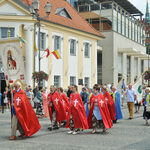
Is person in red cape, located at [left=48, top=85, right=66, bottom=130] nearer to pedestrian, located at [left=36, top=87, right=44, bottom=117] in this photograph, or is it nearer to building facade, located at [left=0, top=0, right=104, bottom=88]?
pedestrian, located at [left=36, top=87, right=44, bottom=117]

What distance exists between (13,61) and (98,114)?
3419 mm

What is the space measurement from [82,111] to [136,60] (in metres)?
44.0

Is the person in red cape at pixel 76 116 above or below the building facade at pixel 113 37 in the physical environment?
below

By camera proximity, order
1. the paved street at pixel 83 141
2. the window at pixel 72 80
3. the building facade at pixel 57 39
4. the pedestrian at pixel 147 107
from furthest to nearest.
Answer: the window at pixel 72 80
the building facade at pixel 57 39
the pedestrian at pixel 147 107
the paved street at pixel 83 141

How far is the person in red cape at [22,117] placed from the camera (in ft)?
36.0

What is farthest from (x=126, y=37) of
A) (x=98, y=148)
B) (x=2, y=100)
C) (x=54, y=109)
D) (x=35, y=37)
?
(x=98, y=148)

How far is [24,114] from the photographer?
1112cm

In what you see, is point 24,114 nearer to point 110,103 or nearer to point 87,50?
point 110,103

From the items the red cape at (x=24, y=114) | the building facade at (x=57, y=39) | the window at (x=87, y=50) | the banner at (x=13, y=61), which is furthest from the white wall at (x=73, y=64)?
the red cape at (x=24, y=114)

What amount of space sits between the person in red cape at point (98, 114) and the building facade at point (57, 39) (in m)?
12.7

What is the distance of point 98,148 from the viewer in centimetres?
912

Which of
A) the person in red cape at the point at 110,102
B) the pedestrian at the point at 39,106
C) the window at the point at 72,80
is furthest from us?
the window at the point at 72,80

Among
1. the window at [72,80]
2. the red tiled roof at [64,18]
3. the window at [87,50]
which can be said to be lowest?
the window at [72,80]

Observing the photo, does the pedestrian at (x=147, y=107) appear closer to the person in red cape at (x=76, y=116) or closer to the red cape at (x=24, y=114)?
the person in red cape at (x=76, y=116)
